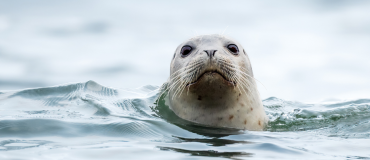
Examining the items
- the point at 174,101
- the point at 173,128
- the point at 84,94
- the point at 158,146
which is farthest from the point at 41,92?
the point at 158,146

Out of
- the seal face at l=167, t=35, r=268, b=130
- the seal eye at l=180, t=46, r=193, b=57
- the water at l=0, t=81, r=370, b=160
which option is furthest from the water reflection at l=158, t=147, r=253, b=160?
the seal eye at l=180, t=46, r=193, b=57

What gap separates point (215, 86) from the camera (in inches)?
188

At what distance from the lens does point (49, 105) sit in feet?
22.6

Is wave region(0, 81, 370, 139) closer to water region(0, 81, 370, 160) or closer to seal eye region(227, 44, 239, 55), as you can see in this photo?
water region(0, 81, 370, 160)

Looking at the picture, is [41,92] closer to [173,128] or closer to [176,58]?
[176,58]

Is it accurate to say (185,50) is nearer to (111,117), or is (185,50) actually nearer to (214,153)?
(111,117)

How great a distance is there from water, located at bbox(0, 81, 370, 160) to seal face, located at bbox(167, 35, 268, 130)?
0.69 feet

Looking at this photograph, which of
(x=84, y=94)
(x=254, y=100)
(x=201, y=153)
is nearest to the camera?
(x=201, y=153)

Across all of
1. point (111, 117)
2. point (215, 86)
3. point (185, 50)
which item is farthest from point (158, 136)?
point (185, 50)

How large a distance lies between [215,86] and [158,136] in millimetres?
868

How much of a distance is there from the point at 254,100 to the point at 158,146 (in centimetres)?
195

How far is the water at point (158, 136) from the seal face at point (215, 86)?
0.21m

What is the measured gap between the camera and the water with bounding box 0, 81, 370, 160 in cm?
352

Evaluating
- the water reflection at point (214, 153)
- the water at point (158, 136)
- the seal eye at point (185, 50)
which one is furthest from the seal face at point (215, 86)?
the water reflection at point (214, 153)
